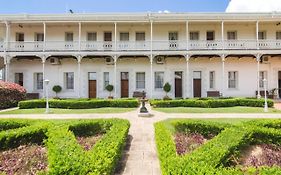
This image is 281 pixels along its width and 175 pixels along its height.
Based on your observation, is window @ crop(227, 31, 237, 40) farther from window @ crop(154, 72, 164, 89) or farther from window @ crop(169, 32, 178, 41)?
window @ crop(154, 72, 164, 89)

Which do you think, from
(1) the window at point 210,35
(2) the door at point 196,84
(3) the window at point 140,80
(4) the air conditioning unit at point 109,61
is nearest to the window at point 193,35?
(1) the window at point 210,35

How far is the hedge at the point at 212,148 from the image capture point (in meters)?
4.78

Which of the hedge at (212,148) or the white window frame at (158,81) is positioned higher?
the white window frame at (158,81)

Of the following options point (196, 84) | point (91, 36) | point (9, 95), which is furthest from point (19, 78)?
point (196, 84)

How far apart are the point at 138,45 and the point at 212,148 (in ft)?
60.5

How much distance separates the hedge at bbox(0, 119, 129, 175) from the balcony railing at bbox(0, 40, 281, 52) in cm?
1466

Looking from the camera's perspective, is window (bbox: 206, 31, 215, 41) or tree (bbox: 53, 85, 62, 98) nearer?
tree (bbox: 53, 85, 62, 98)

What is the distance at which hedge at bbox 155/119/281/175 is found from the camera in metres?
4.78

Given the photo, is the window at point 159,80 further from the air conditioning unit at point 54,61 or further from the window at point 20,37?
the window at point 20,37

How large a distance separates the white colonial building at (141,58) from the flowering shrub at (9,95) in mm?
4048

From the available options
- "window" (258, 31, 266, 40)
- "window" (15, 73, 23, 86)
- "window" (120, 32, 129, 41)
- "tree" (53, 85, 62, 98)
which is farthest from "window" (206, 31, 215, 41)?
"window" (15, 73, 23, 86)

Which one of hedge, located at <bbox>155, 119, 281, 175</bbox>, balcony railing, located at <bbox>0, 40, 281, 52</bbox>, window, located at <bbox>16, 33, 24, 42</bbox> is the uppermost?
window, located at <bbox>16, 33, 24, 42</bbox>

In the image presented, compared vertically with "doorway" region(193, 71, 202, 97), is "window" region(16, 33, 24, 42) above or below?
above

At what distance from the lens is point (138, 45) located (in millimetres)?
23859
